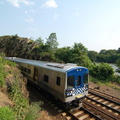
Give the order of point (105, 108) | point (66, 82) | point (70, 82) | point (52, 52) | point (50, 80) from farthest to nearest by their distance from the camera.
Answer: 1. point (52, 52)
2. point (50, 80)
3. point (105, 108)
4. point (70, 82)
5. point (66, 82)

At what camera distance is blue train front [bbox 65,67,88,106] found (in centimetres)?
797

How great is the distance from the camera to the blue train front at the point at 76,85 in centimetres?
797

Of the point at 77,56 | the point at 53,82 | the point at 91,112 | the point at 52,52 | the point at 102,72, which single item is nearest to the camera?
the point at 91,112

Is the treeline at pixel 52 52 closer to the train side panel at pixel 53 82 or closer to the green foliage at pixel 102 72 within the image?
the green foliage at pixel 102 72

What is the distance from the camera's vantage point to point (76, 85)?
848cm

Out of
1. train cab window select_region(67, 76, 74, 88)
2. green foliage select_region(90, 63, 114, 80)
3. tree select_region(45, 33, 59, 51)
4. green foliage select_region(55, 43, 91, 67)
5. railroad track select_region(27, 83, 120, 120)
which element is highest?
tree select_region(45, 33, 59, 51)

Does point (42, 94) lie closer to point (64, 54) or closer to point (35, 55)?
point (64, 54)

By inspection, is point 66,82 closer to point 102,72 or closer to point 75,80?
point 75,80

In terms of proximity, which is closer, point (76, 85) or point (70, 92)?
point (70, 92)

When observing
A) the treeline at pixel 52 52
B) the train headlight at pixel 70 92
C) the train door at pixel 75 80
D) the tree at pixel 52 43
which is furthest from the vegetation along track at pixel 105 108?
the tree at pixel 52 43

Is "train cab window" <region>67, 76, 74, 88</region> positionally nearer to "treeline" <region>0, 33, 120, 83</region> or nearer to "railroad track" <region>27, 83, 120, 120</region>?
"railroad track" <region>27, 83, 120, 120</region>

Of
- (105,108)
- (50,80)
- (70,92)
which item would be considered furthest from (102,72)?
(70,92)

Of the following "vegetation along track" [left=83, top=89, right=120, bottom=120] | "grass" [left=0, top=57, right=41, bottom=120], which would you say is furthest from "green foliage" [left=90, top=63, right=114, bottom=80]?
"grass" [left=0, top=57, right=41, bottom=120]

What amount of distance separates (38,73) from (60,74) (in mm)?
4065
